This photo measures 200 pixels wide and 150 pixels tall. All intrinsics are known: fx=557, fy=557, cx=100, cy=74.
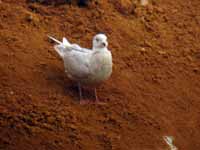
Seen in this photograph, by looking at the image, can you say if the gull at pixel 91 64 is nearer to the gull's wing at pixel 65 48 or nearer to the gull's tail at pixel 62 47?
the gull's wing at pixel 65 48

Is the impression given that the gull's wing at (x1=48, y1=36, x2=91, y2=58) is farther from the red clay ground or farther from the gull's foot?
the gull's foot

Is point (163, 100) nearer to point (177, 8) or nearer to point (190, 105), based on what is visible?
point (190, 105)

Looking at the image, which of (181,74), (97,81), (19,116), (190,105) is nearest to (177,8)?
(181,74)

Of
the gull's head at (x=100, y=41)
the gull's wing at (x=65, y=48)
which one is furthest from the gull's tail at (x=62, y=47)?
the gull's head at (x=100, y=41)

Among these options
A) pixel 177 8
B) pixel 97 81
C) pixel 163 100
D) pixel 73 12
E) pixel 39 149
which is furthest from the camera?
pixel 177 8

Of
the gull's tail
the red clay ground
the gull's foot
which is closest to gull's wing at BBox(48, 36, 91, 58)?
the gull's tail

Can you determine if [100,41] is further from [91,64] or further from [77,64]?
[77,64]
